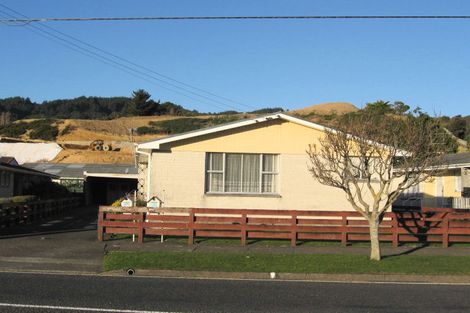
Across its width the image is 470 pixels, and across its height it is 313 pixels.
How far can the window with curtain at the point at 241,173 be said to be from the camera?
1945 centimetres

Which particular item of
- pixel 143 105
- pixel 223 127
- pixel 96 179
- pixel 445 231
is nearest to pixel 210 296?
pixel 223 127

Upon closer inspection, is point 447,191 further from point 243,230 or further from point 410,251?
point 243,230

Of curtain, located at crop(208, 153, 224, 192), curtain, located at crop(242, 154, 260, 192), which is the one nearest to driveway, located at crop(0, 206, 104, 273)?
curtain, located at crop(208, 153, 224, 192)

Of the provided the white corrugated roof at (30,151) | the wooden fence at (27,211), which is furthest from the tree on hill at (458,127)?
the wooden fence at (27,211)

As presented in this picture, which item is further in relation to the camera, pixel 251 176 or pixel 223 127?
pixel 251 176

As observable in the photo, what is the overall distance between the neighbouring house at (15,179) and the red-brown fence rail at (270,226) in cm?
1431

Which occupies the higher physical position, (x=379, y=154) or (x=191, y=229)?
(x=379, y=154)

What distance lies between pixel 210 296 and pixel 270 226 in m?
8.02

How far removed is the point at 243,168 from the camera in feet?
64.2

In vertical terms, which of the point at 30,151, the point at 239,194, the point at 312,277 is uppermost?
the point at 30,151

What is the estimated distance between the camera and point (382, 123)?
16.7 meters

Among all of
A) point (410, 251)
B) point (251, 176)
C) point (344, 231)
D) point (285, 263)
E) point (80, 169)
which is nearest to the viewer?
point (285, 263)

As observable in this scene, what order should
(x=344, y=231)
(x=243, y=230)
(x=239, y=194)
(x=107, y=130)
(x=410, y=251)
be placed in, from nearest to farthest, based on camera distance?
1. (x=410, y=251)
2. (x=243, y=230)
3. (x=344, y=231)
4. (x=239, y=194)
5. (x=107, y=130)

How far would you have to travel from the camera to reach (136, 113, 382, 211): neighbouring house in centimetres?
1917
